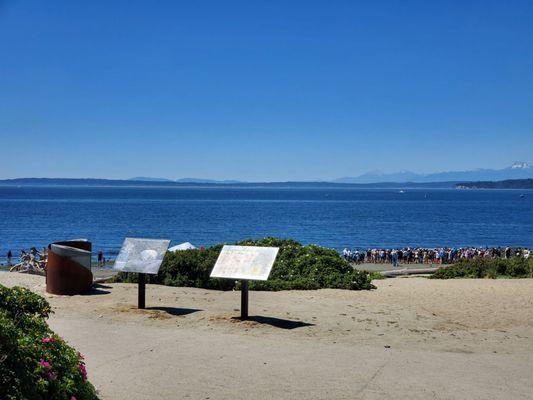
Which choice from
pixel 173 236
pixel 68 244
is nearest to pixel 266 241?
pixel 68 244

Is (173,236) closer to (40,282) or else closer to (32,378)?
(40,282)

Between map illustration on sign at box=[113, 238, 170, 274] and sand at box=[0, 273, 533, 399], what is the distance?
904 mm

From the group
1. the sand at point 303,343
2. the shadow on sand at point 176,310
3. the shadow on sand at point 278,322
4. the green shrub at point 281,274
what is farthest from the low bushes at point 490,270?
the shadow on sand at point 176,310

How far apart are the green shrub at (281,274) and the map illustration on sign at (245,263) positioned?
449 centimetres

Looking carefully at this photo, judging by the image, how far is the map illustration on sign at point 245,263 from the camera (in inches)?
510

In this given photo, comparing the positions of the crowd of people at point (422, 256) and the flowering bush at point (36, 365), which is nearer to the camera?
the flowering bush at point (36, 365)

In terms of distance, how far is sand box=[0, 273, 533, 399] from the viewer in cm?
875

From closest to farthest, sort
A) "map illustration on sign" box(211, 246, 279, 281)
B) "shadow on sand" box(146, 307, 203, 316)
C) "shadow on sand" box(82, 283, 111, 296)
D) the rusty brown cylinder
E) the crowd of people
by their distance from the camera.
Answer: "map illustration on sign" box(211, 246, 279, 281), "shadow on sand" box(146, 307, 203, 316), the rusty brown cylinder, "shadow on sand" box(82, 283, 111, 296), the crowd of people

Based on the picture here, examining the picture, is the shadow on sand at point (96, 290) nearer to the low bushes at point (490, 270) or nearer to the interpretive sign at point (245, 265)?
the interpretive sign at point (245, 265)

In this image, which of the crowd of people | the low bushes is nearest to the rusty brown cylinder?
the low bushes

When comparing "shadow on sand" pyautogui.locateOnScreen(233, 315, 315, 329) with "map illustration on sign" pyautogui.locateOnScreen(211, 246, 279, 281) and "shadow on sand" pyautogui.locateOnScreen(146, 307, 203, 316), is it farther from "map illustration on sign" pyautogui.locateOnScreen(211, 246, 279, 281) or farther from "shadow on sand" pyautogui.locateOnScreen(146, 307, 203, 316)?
"shadow on sand" pyautogui.locateOnScreen(146, 307, 203, 316)

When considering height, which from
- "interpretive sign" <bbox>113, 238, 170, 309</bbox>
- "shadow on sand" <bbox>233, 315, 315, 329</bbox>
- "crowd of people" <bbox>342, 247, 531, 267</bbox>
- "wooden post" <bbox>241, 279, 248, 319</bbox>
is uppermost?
"interpretive sign" <bbox>113, 238, 170, 309</bbox>

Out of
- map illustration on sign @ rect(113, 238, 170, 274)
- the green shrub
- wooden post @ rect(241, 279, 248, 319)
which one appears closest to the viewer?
wooden post @ rect(241, 279, 248, 319)

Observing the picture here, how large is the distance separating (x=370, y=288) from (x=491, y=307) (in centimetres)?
379
